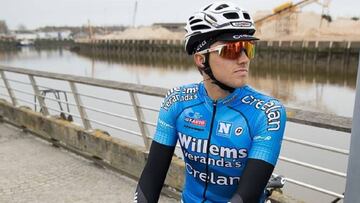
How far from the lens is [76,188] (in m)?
4.62

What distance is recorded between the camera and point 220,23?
1.64 m

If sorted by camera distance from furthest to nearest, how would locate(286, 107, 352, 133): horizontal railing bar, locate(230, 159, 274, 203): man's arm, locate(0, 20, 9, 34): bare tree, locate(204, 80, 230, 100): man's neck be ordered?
locate(0, 20, 9, 34): bare tree, locate(286, 107, 352, 133): horizontal railing bar, locate(204, 80, 230, 100): man's neck, locate(230, 159, 274, 203): man's arm

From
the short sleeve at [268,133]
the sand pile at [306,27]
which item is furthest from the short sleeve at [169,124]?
the sand pile at [306,27]

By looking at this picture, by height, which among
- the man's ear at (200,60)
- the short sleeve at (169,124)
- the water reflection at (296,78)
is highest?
the man's ear at (200,60)

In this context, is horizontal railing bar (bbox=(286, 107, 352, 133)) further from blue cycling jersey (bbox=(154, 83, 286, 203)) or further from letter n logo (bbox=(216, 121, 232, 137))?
letter n logo (bbox=(216, 121, 232, 137))

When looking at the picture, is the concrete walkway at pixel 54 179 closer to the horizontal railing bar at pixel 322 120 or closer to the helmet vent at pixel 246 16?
the horizontal railing bar at pixel 322 120

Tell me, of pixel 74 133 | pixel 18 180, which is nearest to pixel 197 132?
pixel 18 180

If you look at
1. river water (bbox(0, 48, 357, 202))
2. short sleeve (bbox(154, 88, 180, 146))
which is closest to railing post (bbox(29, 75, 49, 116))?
river water (bbox(0, 48, 357, 202))

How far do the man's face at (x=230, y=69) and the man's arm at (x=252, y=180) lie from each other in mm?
367

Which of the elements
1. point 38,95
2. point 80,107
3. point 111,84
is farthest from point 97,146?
point 38,95

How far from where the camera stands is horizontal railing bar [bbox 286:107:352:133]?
2646 mm

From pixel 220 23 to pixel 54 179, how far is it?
3.99 meters

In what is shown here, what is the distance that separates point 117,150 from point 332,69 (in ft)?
128

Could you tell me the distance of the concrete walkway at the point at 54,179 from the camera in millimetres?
4387
